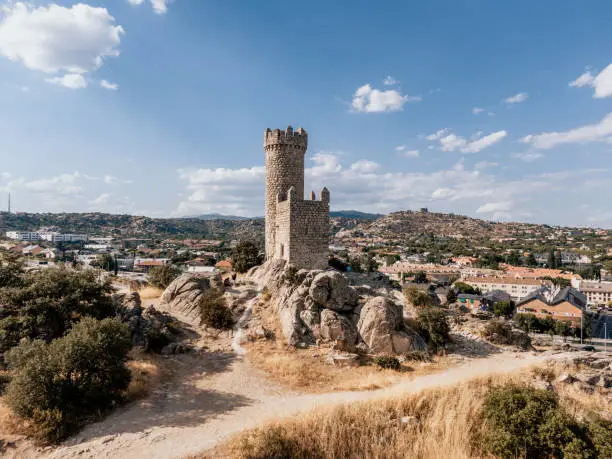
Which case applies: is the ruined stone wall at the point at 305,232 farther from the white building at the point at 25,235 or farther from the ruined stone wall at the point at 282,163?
the white building at the point at 25,235

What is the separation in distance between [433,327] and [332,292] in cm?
571

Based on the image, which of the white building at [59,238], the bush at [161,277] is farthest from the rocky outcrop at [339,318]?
the white building at [59,238]

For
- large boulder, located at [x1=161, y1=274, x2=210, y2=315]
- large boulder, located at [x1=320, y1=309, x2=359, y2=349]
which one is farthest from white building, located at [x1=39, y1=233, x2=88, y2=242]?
large boulder, located at [x1=320, y1=309, x2=359, y2=349]

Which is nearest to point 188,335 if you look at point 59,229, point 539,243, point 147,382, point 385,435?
point 147,382

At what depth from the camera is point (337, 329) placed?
1638 cm

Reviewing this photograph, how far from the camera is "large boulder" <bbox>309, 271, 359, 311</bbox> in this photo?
17375 millimetres

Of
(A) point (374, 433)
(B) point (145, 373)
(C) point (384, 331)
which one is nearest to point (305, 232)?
(C) point (384, 331)

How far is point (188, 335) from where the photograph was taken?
17.2 m

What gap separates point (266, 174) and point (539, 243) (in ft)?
652

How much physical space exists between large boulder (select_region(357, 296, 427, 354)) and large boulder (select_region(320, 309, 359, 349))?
0.52 m

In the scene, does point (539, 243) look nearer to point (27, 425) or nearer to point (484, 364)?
point (484, 364)

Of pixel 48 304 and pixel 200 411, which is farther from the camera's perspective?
pixel 48 304

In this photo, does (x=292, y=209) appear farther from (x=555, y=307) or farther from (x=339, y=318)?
(x=555, y=307)

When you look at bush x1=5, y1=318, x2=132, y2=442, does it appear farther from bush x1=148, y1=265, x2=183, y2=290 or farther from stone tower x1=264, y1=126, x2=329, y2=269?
bush x1=148, y1=265, x2=183, y2=290
